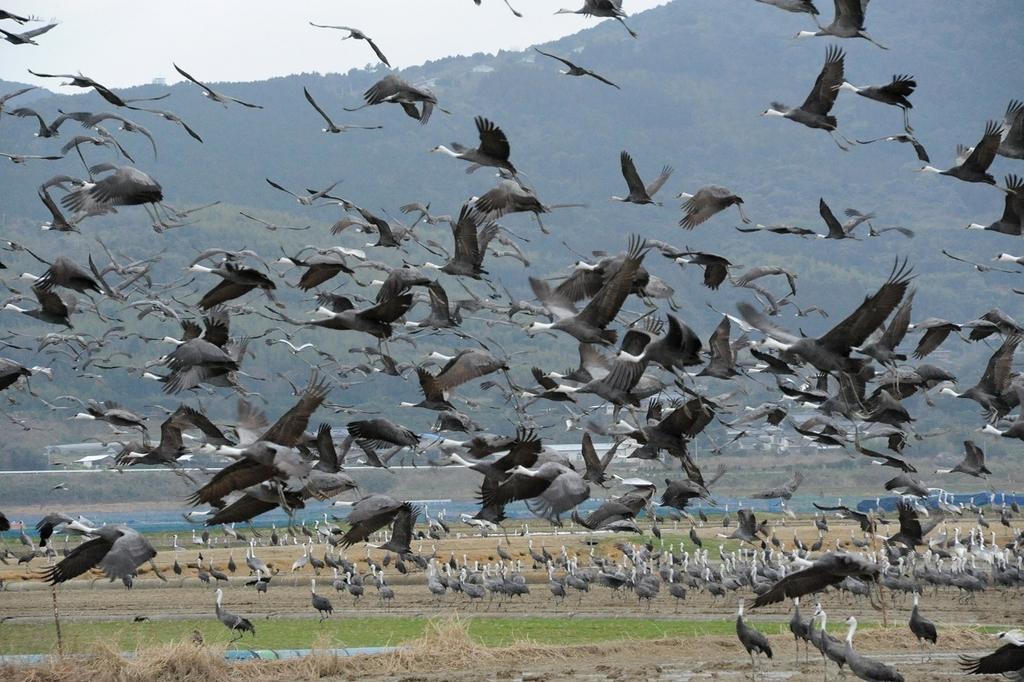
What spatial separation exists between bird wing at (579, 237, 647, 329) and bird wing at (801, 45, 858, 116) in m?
3.70

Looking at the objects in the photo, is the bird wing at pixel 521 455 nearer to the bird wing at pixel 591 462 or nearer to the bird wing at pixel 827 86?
the bird wing at pixel 591 462

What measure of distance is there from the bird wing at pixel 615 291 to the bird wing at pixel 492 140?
235cm

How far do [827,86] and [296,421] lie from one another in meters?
8.28

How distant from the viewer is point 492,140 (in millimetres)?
17359

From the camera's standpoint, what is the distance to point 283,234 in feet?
535

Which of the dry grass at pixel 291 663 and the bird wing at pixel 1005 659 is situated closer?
the bird wing at pixel 1005 659

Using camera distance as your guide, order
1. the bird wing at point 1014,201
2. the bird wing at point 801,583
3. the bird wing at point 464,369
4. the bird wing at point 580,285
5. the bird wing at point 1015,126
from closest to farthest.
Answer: the bird wing at point 801,583 → the bird wing at point 464,369 → the bird wing at point 1015,126 → the bird wing at point 1014,201 → the bird wing at point 580,285

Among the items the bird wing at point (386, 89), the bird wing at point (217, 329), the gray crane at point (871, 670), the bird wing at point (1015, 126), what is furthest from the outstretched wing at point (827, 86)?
the bird wing at point (217, 329)

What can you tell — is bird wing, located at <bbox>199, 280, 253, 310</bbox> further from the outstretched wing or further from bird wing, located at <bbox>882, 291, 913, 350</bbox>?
bird wing, located at <bbox>882, 291, 913, 350</bbox>

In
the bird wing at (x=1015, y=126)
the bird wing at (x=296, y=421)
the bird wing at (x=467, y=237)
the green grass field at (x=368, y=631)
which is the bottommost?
the green grass field at (x=368, y=631)

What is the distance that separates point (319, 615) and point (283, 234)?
129m

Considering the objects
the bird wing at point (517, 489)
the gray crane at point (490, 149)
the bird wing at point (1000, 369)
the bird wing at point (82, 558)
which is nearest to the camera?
the bird wing at point (82, 558)

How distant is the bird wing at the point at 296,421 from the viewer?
13906 millimetres

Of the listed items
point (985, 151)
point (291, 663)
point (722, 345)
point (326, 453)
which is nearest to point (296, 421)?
point (326, 453)
